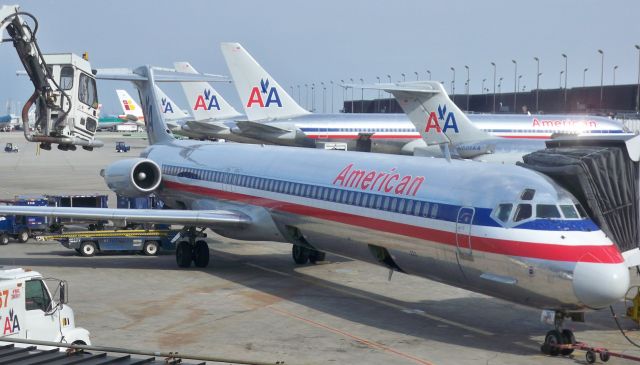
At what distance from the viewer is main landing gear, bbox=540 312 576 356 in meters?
16.7

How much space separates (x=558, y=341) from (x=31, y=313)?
9.23 m

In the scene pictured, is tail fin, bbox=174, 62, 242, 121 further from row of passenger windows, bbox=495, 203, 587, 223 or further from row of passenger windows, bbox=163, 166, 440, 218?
row of passenger windows, bbox=495, 203, 587, 223

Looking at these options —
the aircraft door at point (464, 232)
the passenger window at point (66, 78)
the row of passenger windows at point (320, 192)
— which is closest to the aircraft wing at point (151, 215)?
the row of passenger windows at point (320, 192)

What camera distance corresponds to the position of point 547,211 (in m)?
16.9

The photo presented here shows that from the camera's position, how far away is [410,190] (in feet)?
65.2

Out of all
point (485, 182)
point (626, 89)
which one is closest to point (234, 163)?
point (485, 182)

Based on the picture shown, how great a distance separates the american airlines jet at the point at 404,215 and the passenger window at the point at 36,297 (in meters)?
7.74

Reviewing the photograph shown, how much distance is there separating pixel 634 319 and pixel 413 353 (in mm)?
5463

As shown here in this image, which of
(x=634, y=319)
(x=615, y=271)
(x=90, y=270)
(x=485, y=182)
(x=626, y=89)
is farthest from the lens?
(x=626, y=89)

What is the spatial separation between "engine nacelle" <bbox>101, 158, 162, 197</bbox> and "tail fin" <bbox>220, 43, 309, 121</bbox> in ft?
90.8

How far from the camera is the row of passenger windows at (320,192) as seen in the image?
63.7 feet

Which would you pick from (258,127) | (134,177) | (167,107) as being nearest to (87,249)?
(134,177)

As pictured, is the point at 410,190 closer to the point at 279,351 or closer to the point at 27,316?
the point at 279,351

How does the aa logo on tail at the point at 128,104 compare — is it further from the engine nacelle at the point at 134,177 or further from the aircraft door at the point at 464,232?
the aircraft door at the point at 464,232
